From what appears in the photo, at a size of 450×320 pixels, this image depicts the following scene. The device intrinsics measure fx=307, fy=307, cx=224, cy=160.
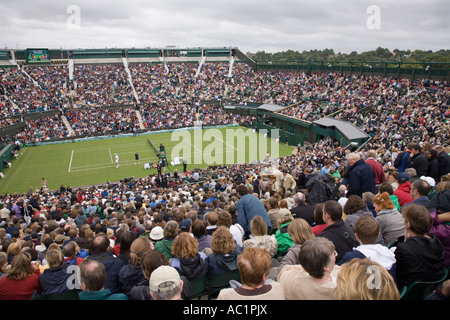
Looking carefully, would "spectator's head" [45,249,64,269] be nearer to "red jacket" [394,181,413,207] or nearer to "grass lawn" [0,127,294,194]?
"red jacket" [394,181,413,207]

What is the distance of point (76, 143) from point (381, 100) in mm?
36394

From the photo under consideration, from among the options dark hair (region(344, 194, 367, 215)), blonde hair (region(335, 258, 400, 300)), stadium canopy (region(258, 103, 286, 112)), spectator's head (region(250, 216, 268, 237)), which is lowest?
spectator's head (region(250, 216, 268, 237))

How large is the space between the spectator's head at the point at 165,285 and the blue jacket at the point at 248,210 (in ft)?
11.6

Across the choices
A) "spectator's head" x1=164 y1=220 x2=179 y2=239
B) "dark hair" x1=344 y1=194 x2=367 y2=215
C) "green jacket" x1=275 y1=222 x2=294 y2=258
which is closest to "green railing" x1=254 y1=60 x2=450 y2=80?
"dark hair" x1=344 y1=194 x2=367 y2=215

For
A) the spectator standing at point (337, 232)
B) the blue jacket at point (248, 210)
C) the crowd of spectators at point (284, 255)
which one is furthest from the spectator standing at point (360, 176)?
the spectator standing at point (337, 232)

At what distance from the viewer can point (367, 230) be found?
13.1 ft

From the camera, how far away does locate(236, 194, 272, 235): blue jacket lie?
6613mm

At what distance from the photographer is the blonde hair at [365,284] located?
2479mm

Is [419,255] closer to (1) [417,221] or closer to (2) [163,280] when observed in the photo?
(1) [417,221]

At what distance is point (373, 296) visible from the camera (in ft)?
8.11

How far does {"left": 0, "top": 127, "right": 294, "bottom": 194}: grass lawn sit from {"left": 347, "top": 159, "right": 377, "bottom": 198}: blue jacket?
22.2 metres

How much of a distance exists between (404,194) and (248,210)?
3.58 meters

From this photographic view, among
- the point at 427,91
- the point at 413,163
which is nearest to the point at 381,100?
the point at 427,91

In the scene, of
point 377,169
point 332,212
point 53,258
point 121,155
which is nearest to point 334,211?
point 332,212
